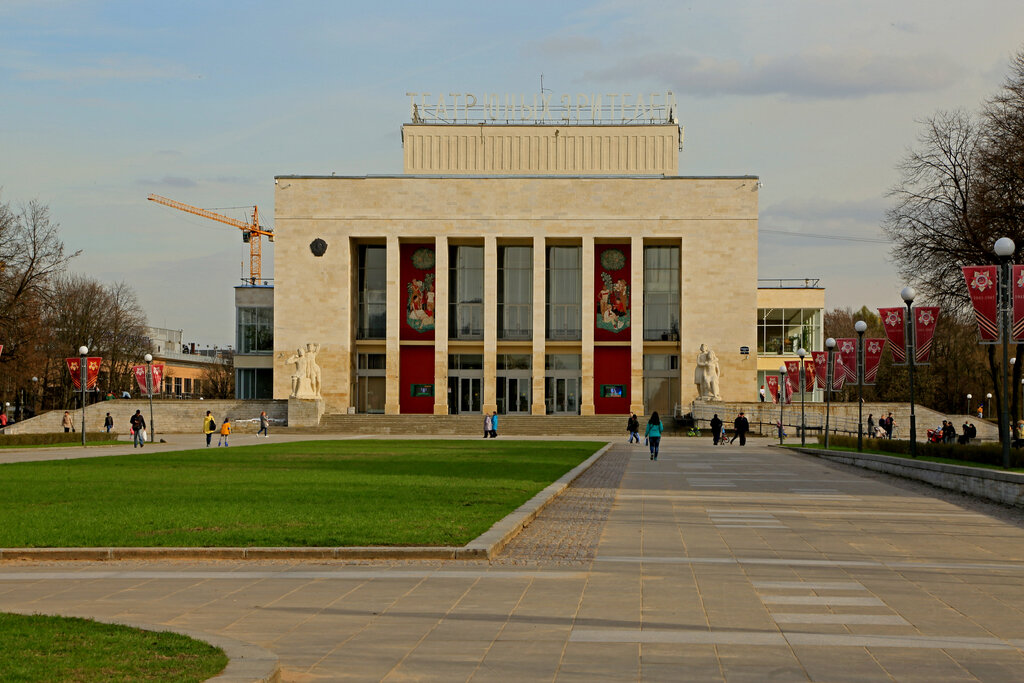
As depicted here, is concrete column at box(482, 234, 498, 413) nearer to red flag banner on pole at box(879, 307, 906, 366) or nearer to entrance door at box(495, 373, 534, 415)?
entrance door at box(495, 373, 534, 415)

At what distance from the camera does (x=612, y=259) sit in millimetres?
76562

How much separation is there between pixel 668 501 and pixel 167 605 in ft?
41.6

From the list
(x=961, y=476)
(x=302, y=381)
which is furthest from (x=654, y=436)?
(x=302, y=381)

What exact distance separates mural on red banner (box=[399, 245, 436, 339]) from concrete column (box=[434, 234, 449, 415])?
0.99 meters

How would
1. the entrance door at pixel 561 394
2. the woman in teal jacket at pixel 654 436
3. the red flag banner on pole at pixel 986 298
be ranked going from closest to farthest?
1. the red flag banner on pole at pixel 986 298
2. the woman in teal jacket at pixel 654 436
3. the entrance door at pixel 561 394

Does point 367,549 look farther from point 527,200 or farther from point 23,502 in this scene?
point 527,200

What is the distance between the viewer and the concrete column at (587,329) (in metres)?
74.1

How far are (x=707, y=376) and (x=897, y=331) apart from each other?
3368 centimetres

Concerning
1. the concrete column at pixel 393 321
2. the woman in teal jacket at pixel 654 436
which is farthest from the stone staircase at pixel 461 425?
the woman in teal jacket at pixel 654 436

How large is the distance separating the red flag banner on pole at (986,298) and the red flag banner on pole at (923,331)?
10395 mm

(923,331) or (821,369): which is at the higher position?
(923,331)

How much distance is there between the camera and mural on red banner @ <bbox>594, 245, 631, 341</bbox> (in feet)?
249

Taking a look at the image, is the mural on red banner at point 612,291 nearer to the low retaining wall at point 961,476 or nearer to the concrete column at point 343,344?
the concrete column at point 343,344

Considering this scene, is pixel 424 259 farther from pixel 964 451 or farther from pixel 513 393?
pixel 964 451
